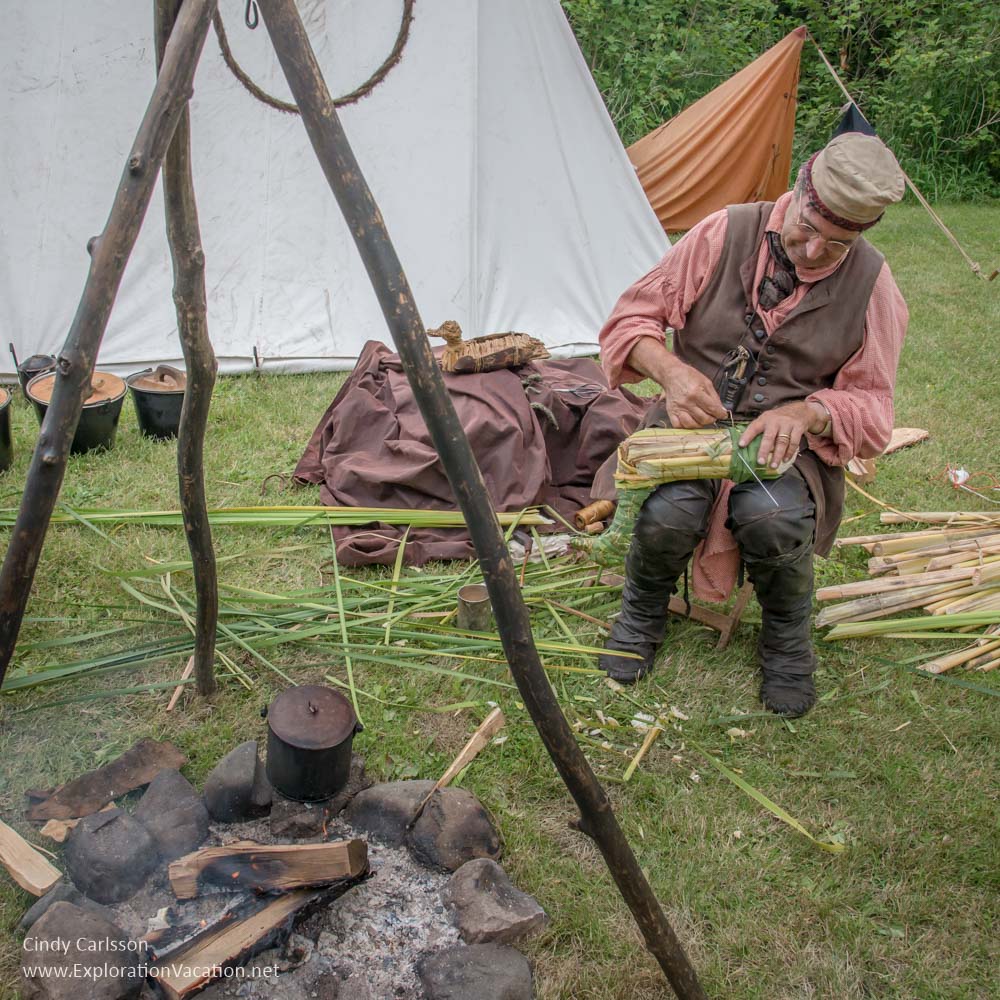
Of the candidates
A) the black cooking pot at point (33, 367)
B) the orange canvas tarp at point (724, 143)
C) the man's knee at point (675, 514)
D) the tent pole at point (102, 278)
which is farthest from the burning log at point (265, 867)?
the orange canvas tarp at point (724, 143)

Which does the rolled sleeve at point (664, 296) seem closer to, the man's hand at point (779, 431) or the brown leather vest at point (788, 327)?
the brown leather vest at point (788, 327)

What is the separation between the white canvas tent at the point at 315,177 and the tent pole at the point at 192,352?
2.95m

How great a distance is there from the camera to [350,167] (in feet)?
5.02

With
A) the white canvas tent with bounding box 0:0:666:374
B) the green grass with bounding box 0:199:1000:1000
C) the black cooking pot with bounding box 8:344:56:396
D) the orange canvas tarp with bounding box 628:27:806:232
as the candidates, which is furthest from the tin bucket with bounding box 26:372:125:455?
the orange canvas tarp with bounding box 628:27:806:232

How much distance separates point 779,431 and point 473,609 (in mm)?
Answer: 1154

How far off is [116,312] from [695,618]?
3.79 m

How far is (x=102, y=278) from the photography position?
1567 mm

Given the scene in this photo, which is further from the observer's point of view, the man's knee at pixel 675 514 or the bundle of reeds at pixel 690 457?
the man's knee at pixel 675 514

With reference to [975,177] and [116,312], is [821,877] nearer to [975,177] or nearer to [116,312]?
[116,312]

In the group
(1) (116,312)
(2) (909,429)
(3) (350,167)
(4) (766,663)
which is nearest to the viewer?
(3) (350,167)

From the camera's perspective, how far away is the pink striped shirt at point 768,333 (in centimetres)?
263

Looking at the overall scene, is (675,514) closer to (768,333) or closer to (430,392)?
(768,333)

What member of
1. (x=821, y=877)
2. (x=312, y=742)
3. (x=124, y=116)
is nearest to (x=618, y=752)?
(x=821, y=877)

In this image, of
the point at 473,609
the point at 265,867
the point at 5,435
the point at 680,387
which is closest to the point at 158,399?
the point at 5,435
